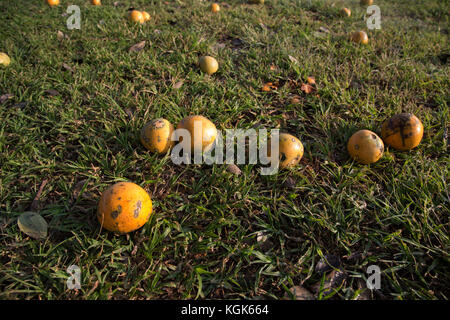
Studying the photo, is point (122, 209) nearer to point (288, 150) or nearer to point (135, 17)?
point (288, 150)

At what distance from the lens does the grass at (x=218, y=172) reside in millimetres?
1852

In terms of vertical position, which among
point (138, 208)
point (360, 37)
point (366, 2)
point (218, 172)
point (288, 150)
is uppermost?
point (366, 2)

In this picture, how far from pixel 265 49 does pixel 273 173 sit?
2.25m

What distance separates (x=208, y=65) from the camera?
3371 mm

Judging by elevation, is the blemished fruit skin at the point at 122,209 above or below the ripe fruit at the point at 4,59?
below

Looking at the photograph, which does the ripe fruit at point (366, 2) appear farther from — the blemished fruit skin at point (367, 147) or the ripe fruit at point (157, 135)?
the ripe fruit at point (157, 135)

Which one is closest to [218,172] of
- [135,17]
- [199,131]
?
[199,131]

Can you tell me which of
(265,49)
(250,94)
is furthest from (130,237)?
(265,49)

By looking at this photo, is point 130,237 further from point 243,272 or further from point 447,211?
point 447,211

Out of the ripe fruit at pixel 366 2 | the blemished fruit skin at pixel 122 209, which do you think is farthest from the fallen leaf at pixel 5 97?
the ripe fruit at pixel 366 2

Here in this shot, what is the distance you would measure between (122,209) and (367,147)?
1.99 m

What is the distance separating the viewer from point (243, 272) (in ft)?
6.24

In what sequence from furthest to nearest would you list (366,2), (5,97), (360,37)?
1. (366,2)
2. (360,37)
3. (5,97)

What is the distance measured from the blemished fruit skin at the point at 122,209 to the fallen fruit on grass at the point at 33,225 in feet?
1.54
